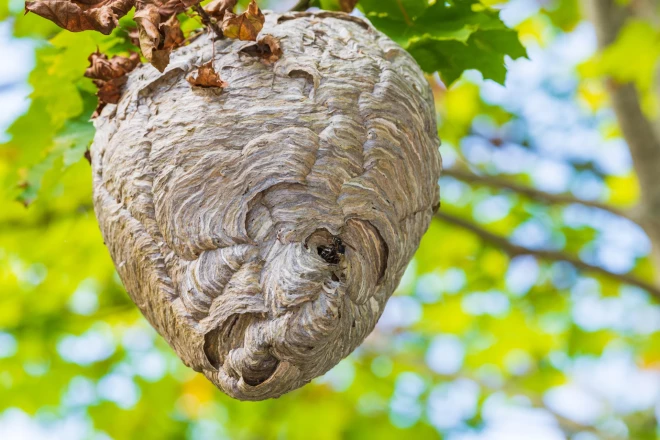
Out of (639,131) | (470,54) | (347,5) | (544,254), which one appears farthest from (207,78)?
(639,131)

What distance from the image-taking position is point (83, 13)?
132 cm

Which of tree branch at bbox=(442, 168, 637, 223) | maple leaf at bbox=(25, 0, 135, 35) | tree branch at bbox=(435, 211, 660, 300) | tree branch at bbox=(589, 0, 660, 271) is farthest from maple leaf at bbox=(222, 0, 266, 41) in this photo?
tree branch at bbox=(589, 0, 660, 271)

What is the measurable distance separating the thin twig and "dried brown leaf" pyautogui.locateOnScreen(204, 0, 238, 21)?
0.01m

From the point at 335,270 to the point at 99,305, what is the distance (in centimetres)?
371

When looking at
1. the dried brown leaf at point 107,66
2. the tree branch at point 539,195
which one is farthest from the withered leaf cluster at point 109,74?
the tree branch at point 539,195

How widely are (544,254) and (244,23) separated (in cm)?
250

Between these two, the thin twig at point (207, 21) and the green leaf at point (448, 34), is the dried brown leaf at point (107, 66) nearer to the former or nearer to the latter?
the thin twig at point (207, 21)

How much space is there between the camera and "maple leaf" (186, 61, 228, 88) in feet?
4.63

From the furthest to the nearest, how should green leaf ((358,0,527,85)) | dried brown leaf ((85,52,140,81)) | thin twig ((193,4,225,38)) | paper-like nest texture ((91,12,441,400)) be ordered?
green leaf ((358,0,527,85))
dried brown leaf ((85,52,140,81))
thin twig ((193,4,225,38))
paper-like nest texture ((91,12,441,400))

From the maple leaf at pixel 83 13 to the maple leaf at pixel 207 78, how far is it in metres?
0.17

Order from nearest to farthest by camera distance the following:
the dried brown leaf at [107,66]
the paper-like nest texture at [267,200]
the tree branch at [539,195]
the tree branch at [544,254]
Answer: the paper-like nest texture at [267,200]
the dried brown leaf at [107,66]
the tree branch at [544,254]
the tree branch at [539,195]

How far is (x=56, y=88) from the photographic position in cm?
175

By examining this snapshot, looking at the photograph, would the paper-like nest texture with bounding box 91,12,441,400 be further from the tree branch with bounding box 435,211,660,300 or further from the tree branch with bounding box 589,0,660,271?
the tree branch with bounding box 589,0,660,271

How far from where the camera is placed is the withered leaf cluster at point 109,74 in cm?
159
